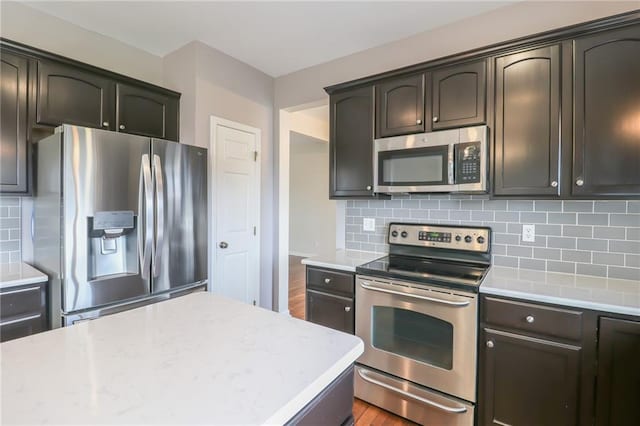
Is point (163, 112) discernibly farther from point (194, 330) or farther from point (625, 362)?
point (625, 362)

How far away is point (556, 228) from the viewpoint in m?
2.01

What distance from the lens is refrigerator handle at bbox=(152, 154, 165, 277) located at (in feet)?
6.89

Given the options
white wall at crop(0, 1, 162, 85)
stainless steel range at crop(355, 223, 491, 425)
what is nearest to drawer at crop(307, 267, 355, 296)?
stainless steel range at crop(355, 223, 491, 425)

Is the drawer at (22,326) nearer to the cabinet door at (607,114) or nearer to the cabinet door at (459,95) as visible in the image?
the cabinet door at (459,95)

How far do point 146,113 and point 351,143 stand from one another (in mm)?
1708

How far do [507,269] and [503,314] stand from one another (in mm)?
548

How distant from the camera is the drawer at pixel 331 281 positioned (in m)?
2.21

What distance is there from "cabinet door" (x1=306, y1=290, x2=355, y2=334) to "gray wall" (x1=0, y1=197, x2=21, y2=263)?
81.6 inches

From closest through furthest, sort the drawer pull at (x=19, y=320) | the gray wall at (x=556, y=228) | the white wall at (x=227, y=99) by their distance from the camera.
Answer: the drawer pull at (x=19, y=320) < the gray wall at (x=556, y=228) < the white wall at (x=227, y=99)

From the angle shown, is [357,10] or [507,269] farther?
[357,10]

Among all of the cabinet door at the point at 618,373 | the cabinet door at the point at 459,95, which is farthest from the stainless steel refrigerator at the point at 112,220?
the cabinet door at the point at 618,373

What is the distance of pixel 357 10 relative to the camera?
229cm

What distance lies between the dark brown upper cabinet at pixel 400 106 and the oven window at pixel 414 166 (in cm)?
17

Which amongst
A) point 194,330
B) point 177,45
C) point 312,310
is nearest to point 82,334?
point 194,330
